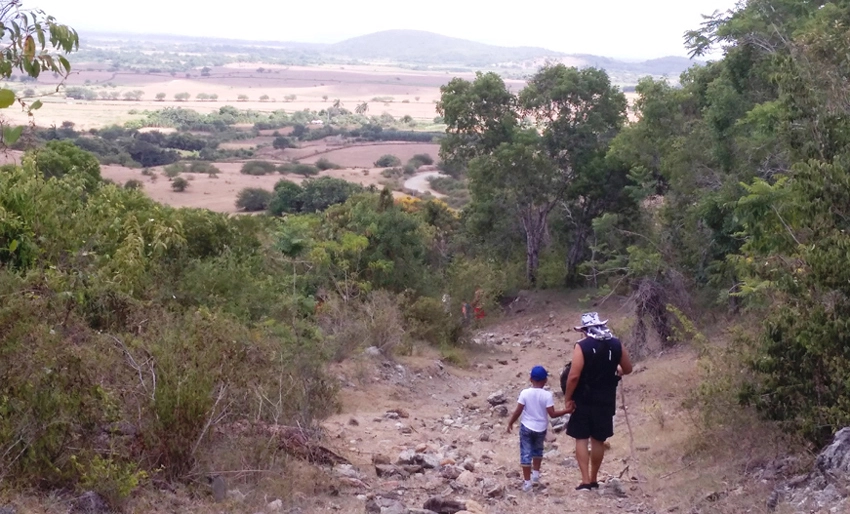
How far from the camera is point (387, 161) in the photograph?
218ft

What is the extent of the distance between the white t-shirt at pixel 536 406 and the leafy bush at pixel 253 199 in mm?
35222

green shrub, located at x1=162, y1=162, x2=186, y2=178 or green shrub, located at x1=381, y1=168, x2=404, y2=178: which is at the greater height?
green shrub, located at x1=381, y1=168, x2=404, y2=178

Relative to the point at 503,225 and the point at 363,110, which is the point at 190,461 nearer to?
the point at 503,225

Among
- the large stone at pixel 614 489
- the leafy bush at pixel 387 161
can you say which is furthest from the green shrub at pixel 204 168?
the large stone at pixel 614 489

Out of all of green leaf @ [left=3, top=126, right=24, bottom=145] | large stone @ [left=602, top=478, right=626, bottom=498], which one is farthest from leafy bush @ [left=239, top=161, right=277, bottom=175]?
green leaf @ [left=3, top=126, right=24, bottom=145]

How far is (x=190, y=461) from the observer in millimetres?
6340

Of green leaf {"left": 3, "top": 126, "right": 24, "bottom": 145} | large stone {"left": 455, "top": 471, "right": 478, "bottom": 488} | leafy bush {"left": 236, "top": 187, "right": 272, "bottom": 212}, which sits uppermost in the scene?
green leaf {"left": 3, "top": 126, "right": 24, "bottom": 145}

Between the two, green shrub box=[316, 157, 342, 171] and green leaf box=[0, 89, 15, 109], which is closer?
green leaf box=[0, 89, 15, 109]

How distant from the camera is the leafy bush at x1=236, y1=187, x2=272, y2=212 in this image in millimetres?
42728

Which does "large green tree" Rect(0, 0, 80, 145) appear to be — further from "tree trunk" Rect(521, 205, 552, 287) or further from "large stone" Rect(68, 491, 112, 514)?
"tree trunk" Rect(521, 205, 552, 287)

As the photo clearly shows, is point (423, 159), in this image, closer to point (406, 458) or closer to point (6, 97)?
point (406, 458)

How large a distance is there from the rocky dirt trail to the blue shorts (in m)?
0.27

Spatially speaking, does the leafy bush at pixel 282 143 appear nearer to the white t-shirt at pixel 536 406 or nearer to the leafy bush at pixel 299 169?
the leafy bush at pixel 299 169

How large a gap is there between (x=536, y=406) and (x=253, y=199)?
3674 cm
